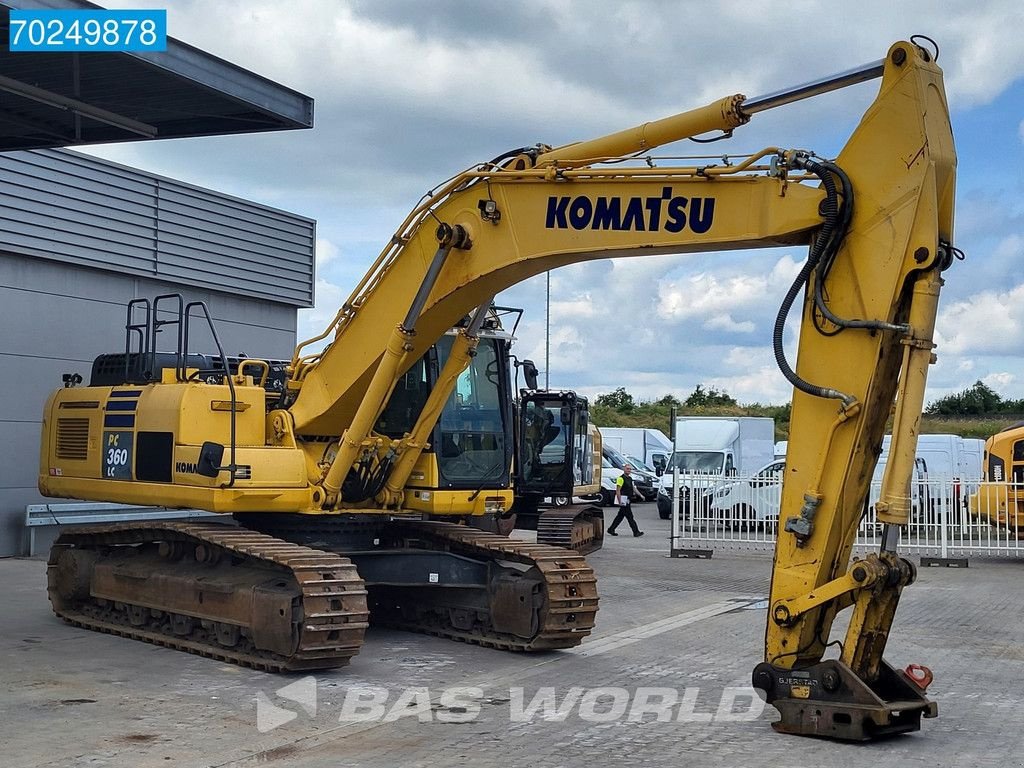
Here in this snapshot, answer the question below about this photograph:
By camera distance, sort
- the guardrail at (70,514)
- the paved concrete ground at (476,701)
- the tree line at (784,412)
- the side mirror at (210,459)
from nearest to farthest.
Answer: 1. the paved concrete ground at (476,701)
2. the side mirror at (210,459)
3. the guardrail at (70,514)
4. the tree line at (784,412)

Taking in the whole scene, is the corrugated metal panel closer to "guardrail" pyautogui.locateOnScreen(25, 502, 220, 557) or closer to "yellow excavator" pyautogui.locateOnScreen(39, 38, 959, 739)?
"guardrail" pyautogui.locateOnScreen(25, 502, 220, 557)

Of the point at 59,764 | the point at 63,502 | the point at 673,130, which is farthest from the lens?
the point at 63,502

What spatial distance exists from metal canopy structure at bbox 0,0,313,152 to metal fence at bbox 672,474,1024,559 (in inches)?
434

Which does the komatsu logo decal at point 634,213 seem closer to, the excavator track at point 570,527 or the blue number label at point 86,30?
the blue number label at point 86,30

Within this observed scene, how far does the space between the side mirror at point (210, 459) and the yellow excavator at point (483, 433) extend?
2 cm

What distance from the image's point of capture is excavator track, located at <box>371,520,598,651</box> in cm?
1082

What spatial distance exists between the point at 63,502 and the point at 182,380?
758 centimetres

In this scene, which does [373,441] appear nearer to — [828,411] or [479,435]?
[479,435]

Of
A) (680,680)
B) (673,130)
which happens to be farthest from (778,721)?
(673,130)

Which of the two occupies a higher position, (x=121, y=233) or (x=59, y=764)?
(x=121, y=233)

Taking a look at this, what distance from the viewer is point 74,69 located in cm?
1119

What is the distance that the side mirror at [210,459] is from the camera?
35.3 feet

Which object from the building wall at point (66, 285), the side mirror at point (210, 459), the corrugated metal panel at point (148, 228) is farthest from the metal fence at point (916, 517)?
the side mirror at point (210, 459)

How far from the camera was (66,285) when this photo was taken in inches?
727
